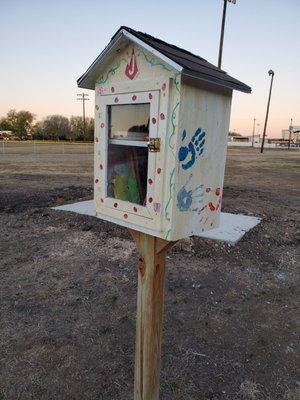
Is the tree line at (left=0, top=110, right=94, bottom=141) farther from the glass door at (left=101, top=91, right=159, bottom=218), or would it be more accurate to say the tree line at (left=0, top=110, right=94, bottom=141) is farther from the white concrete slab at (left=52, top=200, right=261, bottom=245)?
the glass door at (left=101, top=91, right=159, bottom=218)

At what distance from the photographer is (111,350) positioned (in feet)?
9.55

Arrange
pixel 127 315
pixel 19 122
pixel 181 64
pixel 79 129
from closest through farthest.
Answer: pixel 181 64
pixel 127 315
pixel 79 129
pixel 19 122

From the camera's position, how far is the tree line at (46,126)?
7756cm

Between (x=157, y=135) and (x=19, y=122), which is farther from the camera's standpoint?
(x=19, y=122)

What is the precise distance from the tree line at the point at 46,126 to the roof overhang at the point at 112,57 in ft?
235

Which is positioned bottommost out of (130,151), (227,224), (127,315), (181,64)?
(127,315)

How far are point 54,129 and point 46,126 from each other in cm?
336

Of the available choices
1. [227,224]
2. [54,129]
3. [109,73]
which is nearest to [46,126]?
[54,129]

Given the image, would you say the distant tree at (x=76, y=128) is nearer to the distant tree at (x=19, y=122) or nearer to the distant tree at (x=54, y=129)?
the distant tree at (x=54, y=129)

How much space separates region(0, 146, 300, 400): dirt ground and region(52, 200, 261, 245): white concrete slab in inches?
7.1

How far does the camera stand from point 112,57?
1812mm

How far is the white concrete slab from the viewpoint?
536 cm

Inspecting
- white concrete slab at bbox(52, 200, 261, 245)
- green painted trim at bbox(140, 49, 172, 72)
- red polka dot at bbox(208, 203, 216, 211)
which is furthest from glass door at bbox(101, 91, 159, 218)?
white concrete slab at bbox(52, 200, 261, 245)

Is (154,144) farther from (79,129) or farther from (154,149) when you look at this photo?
→ (79,129)
